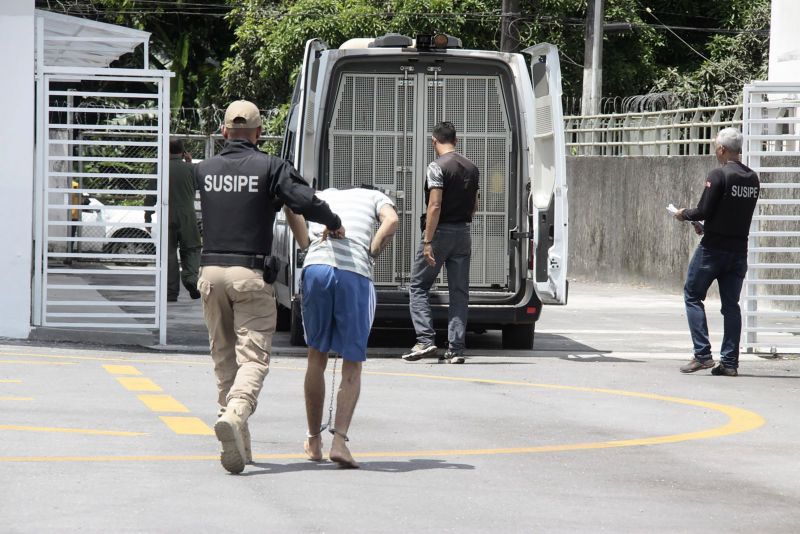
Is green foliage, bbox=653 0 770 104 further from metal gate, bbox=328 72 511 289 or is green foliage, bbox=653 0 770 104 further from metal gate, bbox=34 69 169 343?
metal gate, bbox=328 72 511 289

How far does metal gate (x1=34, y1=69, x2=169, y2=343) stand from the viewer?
1277 centimetres

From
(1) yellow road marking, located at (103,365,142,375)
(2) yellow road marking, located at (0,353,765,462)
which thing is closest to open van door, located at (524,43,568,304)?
(2) yellow road marking, located at (0,353,765,462)

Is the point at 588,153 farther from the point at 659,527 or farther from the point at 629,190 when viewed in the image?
the point at 659,527

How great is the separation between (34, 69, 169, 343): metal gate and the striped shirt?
4.35m

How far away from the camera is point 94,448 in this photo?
7.75 meters

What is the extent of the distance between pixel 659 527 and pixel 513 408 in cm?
350

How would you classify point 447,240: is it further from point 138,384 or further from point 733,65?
point 733,65

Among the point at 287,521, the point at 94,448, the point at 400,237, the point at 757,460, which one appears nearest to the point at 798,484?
the point at 757,460

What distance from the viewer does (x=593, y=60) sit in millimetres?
29234

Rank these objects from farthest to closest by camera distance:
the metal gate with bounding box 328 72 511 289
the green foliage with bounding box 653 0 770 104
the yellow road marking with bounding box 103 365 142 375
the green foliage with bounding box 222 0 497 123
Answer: the green foliage with bounding box 653 0 770 104
the green foliage with bounding box 222 0 497 123
the metal gate with bounding box 328 72 511 289
the yellow road marking with bounding box 103 365 142 375

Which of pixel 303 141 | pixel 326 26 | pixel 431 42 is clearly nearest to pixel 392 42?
pixel 431 42

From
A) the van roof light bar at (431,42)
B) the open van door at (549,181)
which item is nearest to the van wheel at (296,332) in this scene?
the open van door at (549,181)

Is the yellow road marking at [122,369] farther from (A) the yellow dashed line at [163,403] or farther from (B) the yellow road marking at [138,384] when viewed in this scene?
(B) the yellow road marking at [138,384]

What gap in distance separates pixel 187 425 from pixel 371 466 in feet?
4.96
